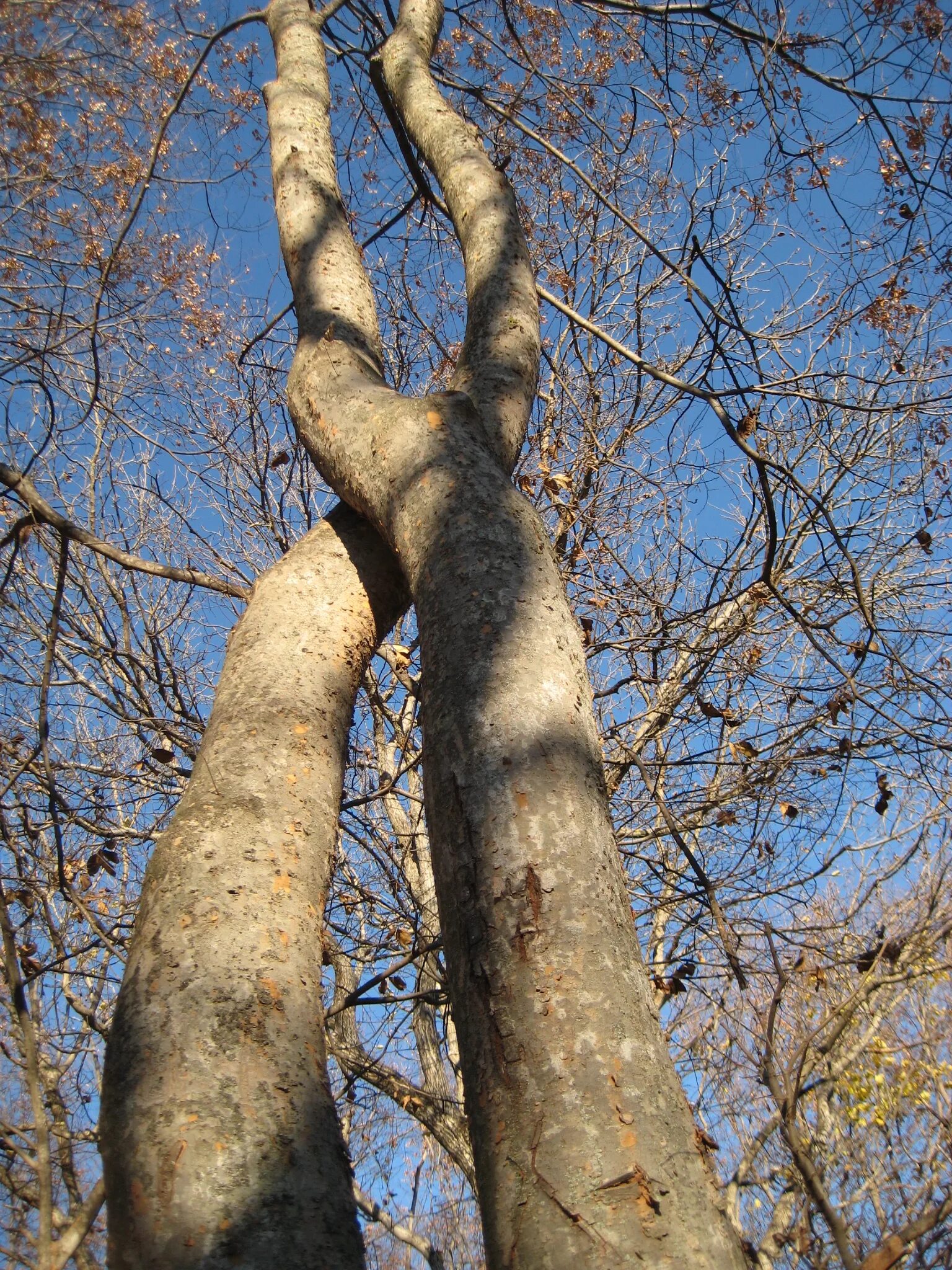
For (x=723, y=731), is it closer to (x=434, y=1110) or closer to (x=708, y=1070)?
(x=708, y=1070)

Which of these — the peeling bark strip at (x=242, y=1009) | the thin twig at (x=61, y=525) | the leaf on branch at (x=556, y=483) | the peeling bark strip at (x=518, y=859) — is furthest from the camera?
the leaf on branch at (x=556, y=483)

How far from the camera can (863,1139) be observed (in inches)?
229

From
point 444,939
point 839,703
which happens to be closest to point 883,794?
point 839,703

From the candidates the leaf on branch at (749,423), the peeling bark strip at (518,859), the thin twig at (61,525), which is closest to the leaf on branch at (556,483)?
the leaf on branch at (749,423)

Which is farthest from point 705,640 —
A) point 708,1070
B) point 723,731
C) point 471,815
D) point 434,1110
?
point 471,815

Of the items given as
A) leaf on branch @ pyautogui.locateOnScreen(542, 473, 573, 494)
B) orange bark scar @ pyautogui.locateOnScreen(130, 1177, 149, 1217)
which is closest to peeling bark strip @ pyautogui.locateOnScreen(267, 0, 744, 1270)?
orange bark scar @ pyautogui.locateOnScreen(130, 1177, 149, 1217)

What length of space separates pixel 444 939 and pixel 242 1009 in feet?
0.91

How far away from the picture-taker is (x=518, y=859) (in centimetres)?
101

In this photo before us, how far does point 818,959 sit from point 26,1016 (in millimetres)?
4801

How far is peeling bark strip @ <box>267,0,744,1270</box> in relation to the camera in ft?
2.62

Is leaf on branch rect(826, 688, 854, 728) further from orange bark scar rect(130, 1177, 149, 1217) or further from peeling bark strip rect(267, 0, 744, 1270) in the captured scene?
orange bark scar rect(130, 1177, 149, 1217)

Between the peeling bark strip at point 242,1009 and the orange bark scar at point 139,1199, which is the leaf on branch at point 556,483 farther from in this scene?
the orange bark scar at point 139,1199

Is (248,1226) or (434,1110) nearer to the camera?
(248,1226)

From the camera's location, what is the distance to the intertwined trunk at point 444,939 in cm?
83
